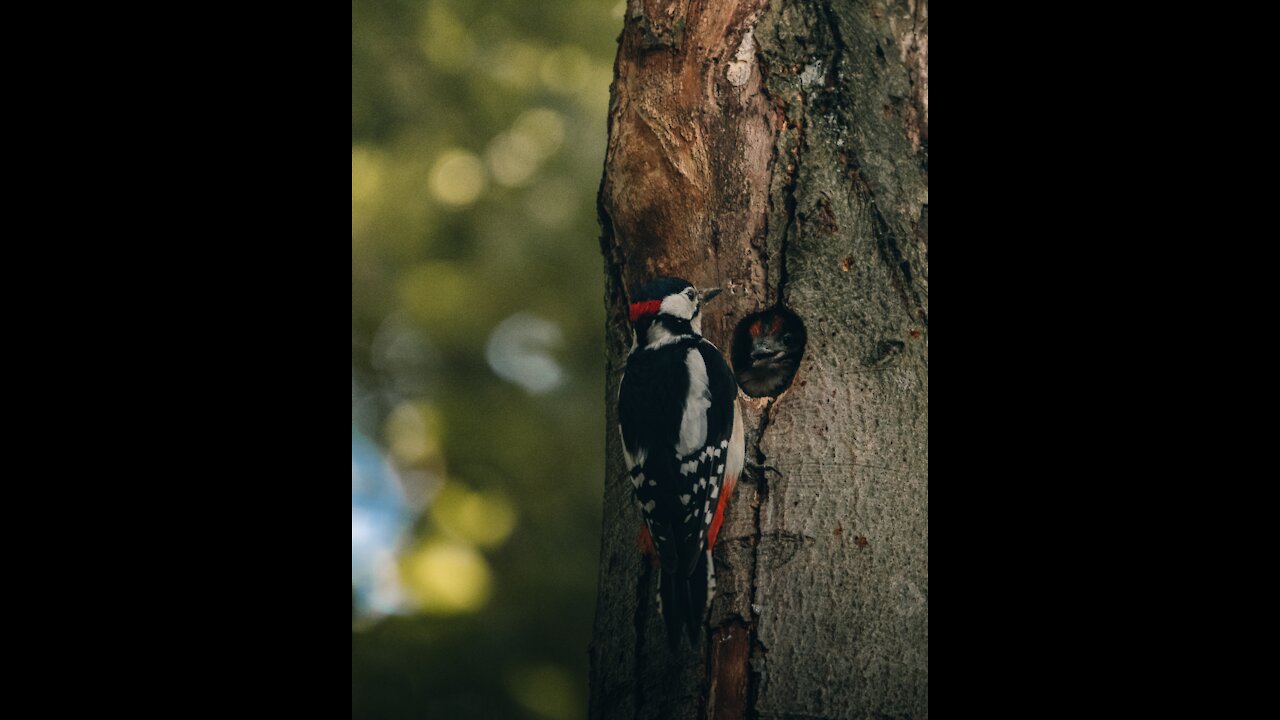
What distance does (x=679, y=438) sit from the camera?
2643mm

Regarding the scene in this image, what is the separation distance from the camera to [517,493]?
13.5ft

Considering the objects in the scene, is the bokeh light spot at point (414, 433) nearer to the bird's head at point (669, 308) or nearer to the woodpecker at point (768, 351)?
the bird's head at point (669, 308)

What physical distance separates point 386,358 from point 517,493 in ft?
2.43

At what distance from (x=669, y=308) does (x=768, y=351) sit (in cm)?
26

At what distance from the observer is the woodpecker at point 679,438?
96.4 inches

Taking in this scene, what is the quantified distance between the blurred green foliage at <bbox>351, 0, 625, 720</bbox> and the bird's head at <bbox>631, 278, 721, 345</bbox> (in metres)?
1.45

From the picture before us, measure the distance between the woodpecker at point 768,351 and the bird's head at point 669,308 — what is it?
0.12 metres

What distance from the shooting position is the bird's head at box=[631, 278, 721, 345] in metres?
2.67

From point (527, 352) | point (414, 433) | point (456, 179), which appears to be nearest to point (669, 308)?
point (527, 352)

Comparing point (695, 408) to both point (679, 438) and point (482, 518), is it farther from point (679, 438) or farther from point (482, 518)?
point (482, 518)

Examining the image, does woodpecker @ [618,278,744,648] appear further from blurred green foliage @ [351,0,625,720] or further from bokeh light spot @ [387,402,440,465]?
bokeh light spot @ [387,402,440,465]

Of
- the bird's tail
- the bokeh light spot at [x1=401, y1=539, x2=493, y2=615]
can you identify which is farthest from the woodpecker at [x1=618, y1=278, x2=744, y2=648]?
the bokeh light spot at [x1=401, y1=539, x2=493, y2=615]

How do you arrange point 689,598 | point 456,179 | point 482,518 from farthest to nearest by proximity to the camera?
point 456,179, point 482,518, point 689,598
